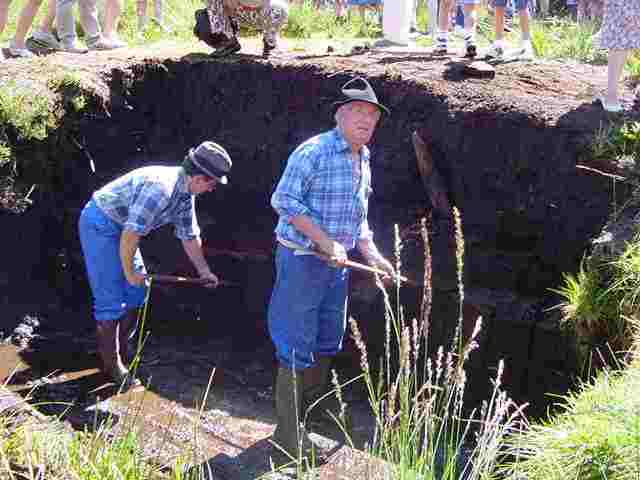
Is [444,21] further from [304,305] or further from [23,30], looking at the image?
[304,305]

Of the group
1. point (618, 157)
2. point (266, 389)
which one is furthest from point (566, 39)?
point (266, 389)

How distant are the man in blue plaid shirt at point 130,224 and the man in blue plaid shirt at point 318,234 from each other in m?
0.90

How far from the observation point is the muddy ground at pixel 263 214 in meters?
6.06

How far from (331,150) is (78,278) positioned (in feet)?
13.5

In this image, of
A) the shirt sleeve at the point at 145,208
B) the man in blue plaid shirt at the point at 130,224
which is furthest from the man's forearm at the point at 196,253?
the shirt sleeve at the point at 145,208

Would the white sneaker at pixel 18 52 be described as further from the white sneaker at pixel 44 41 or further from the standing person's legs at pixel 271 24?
the standing person's legs at pixel 271 24

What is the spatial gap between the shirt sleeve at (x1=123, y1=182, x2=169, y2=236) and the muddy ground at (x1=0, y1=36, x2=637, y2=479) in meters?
1.20

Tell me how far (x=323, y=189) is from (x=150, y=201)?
4.31 ft

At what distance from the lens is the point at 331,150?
470 cm

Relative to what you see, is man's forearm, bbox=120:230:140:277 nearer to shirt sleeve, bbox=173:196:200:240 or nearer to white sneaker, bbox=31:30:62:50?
shirt sleeve, bbox=173:196:200:240

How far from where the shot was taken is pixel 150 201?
17.8 feet

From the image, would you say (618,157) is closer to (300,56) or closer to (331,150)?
(331,150)

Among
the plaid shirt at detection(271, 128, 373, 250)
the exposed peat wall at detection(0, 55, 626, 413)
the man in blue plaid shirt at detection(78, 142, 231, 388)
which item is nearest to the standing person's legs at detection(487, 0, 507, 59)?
the exposed peat wall at detection(0, 55, 626, 413)

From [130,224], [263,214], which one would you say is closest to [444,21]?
[263,214]
